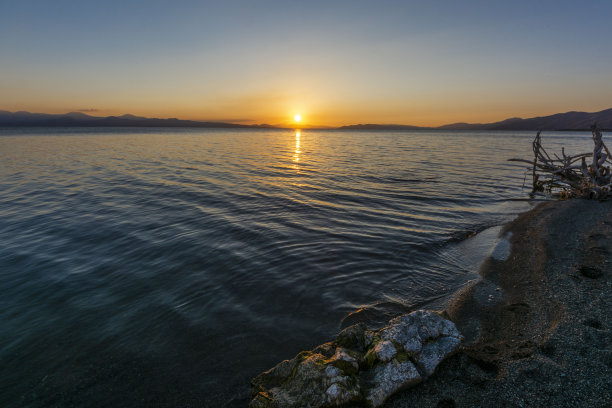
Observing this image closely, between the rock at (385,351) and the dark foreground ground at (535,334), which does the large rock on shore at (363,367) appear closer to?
the rock at (385,351)

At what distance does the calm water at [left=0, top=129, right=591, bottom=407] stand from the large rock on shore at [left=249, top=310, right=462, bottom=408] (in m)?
1.02

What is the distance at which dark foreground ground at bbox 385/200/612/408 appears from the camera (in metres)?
4.13

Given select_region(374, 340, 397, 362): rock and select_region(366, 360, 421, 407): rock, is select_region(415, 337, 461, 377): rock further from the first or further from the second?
select_region(374, 340, 397, 362): rock

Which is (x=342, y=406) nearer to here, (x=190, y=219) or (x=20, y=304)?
(x=20, y=304)

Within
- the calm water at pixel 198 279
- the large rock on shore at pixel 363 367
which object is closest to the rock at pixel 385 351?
the large rock on shore at pixel 363 367

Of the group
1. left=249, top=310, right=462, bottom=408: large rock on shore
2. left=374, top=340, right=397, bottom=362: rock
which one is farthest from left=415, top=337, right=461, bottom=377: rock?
left=374, top=340, right=397, bottom=362: rock

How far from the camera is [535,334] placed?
18.1 feet

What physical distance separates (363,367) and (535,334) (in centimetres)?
353

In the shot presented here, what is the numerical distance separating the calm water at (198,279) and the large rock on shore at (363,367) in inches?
40.2

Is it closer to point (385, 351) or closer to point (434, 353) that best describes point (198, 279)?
point (385, 351)

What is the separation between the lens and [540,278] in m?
7.86

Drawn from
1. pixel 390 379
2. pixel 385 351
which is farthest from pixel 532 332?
pixel 390 379

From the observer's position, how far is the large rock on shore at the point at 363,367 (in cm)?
405

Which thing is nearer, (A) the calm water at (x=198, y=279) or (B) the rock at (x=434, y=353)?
(B) the rock at (x=434, y=353)
